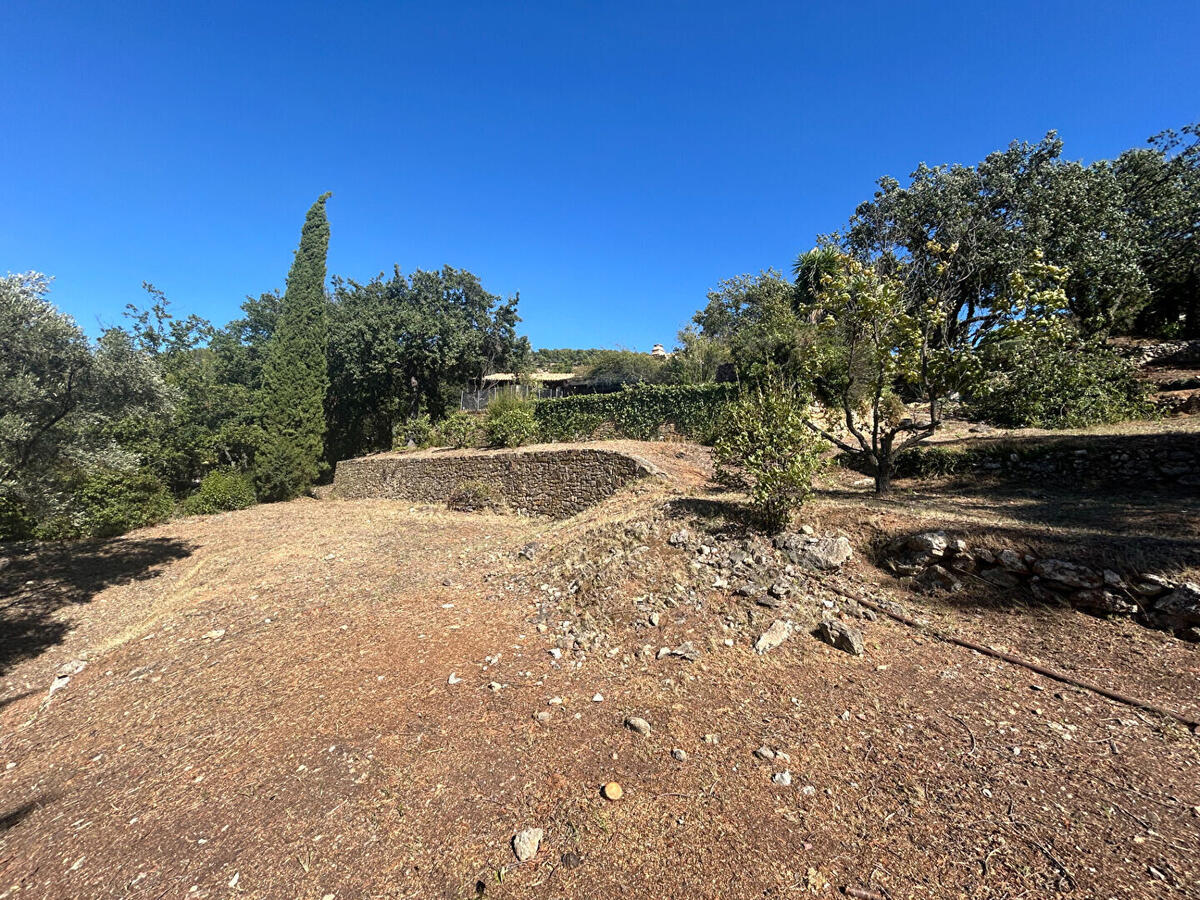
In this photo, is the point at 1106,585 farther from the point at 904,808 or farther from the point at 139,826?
the point at 139,826

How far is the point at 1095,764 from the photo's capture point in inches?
96.8

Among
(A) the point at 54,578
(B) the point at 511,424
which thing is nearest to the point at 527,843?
(A) the point at 54,578

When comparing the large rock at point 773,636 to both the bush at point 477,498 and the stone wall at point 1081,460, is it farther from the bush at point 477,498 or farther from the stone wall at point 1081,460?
the bush at point 477,498

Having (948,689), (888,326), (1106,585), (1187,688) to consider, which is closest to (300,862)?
(948,689)

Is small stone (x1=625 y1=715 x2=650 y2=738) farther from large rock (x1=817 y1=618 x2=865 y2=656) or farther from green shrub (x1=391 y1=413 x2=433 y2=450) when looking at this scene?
green shrub (x1=391 y1=413 x2=433 y2=450)

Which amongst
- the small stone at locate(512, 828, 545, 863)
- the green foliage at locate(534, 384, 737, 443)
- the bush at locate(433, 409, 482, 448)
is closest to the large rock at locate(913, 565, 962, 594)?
the small stone at locate(512, 828, 545, 863)

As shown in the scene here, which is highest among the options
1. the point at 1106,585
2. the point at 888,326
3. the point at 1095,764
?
the point at 888,326

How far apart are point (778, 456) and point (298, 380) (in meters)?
17.5

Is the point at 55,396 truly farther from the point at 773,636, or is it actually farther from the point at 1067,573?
the point at 1067,573

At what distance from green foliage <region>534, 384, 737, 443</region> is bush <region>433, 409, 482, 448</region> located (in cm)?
254

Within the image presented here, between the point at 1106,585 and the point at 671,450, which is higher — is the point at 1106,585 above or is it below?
below

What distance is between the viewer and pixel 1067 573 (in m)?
3.89

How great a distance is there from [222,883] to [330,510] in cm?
1297

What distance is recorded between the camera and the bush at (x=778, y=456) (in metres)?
5.39
